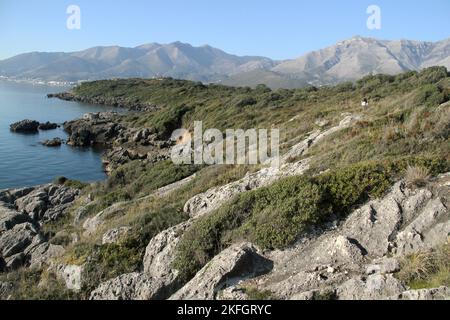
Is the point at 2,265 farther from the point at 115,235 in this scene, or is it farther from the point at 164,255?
the point at 164,255

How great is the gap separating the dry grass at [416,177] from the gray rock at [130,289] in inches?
280

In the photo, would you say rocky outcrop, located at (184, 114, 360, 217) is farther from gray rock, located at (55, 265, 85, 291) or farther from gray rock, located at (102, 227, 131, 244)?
gray rock, located at (55, 265, 85, 291)

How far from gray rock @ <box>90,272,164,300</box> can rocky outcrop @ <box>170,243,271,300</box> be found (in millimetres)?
737

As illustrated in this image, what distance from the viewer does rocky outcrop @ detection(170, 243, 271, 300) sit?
940cm

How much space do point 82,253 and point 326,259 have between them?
24.8 feet

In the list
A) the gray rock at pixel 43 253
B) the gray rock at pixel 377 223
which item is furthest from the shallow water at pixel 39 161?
the gray rock at pixel 377 223

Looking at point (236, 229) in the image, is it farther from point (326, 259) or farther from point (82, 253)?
point (82, 253)

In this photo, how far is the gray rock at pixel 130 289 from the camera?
10164 millimetres

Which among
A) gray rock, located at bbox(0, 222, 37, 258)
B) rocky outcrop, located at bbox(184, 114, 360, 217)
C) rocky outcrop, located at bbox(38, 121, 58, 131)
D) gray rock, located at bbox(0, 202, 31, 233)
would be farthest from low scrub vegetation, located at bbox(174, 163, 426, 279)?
rocky outcrop, located at bbox(38, 121, 58, 131)

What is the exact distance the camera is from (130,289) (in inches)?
412

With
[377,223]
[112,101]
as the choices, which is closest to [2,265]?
[377,223]

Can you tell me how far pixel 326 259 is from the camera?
31.3 feet

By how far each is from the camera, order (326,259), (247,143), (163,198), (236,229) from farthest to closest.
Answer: (247,143), (163,198), (236,229), (326,259)

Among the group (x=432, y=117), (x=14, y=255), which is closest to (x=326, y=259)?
(x=432, y=117)
